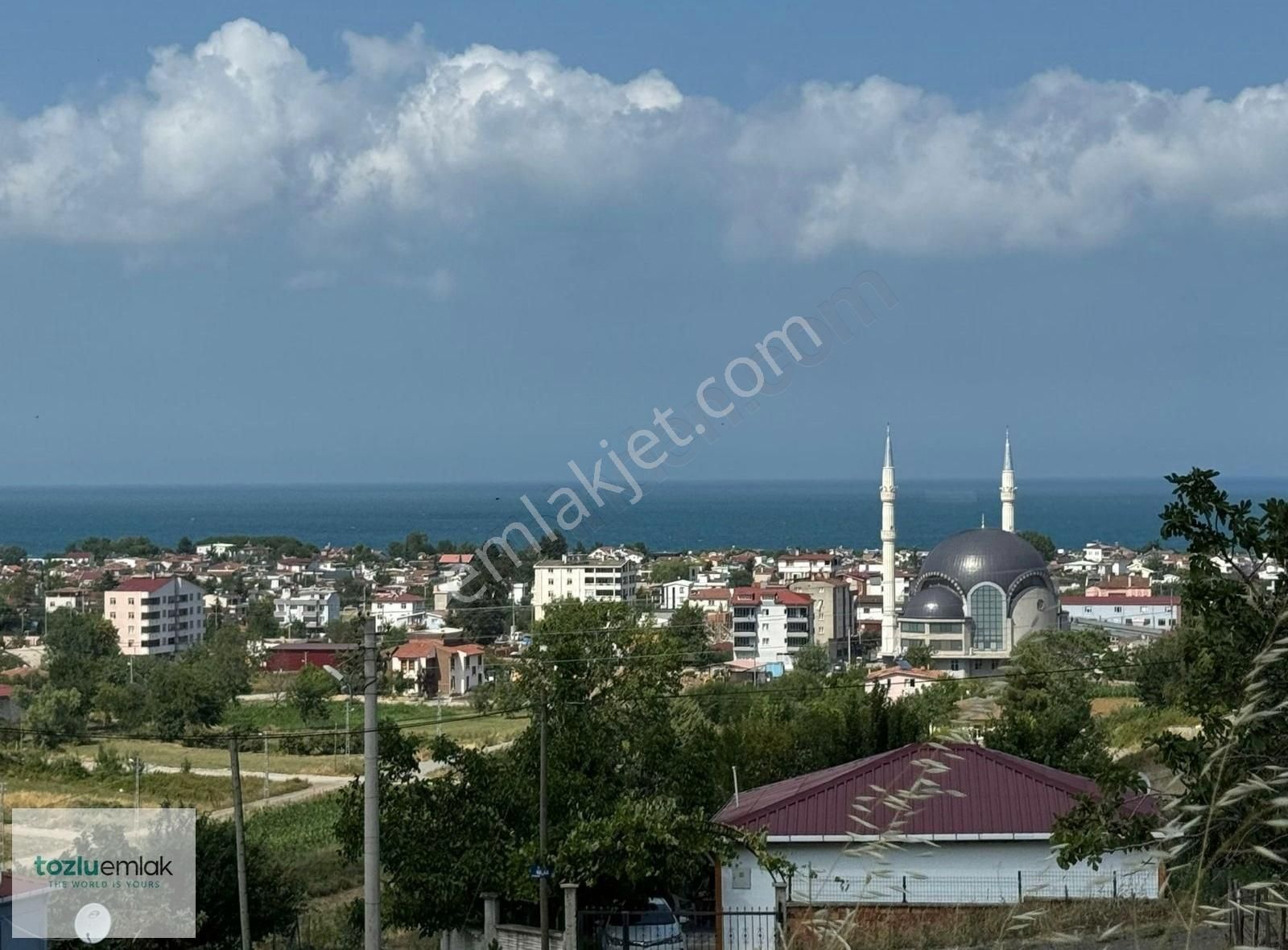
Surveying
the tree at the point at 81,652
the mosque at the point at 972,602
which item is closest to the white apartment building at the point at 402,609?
the tree at the point at 81,652

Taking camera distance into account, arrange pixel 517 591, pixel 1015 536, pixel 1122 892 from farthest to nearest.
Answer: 1. pixel 517 591
2. pixel 1015 536
3. pixel 1122 892

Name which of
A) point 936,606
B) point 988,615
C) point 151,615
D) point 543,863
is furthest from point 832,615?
point 543,863

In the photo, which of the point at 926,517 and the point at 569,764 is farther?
the point at 926,517

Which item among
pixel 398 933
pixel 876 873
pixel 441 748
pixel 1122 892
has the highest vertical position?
pixel 876 873

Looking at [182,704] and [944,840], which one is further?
[182,704]

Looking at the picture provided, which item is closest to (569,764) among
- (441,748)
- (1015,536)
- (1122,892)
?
(441,748)

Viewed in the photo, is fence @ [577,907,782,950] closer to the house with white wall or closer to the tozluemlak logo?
the house with white wall

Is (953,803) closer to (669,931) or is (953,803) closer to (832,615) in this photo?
(669,931)

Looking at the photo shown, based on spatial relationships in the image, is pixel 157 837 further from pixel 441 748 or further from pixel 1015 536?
pixel 1015 536
